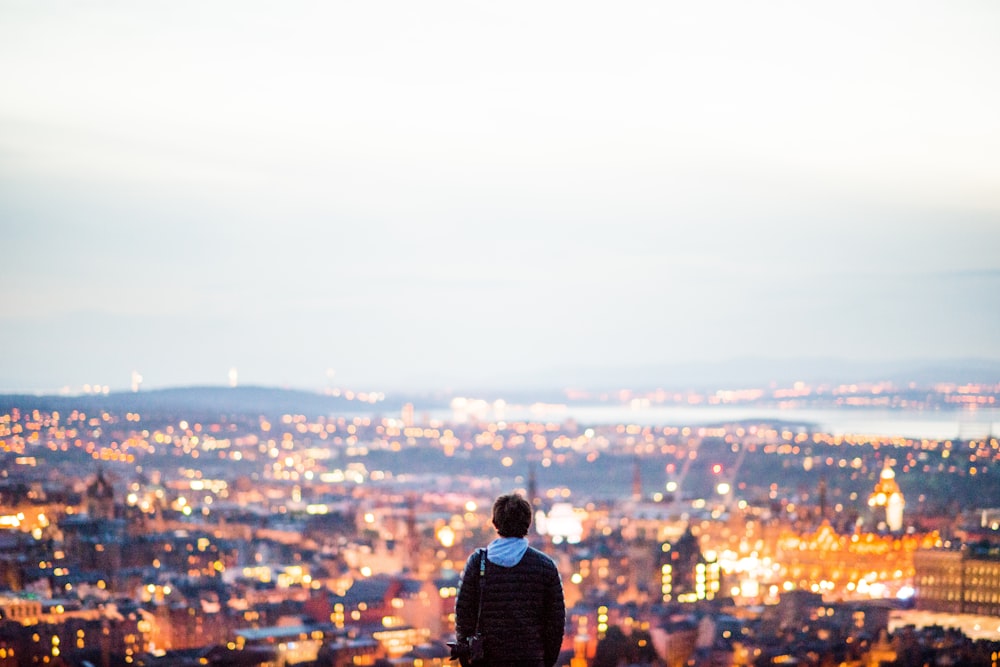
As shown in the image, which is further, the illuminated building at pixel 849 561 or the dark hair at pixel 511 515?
the illuminated building at pixel 849 561

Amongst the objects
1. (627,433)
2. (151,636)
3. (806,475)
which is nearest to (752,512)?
(806,475)

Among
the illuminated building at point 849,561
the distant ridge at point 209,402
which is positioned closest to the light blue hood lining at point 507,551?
the illuminated building at point 849,561

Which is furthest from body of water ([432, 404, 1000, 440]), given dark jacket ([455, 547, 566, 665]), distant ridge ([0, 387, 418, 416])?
dark jacket ([455, 547, 566, 665])

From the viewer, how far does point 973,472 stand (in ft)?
123

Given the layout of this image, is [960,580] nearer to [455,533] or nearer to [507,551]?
[455,533]

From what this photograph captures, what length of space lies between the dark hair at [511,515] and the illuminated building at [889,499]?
101ft

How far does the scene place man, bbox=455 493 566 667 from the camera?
2846 millimetres

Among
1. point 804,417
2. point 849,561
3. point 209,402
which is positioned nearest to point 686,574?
point 849,561

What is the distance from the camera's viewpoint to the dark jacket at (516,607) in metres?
2.86

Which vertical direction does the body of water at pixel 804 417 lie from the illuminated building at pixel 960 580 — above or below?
above

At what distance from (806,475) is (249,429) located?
1766 cm

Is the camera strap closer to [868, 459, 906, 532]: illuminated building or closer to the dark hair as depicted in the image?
the dark hair

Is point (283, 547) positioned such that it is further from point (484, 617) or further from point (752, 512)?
point (484, 617)

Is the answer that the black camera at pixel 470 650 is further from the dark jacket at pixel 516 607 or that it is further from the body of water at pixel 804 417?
the body of water at pixel 804 417
